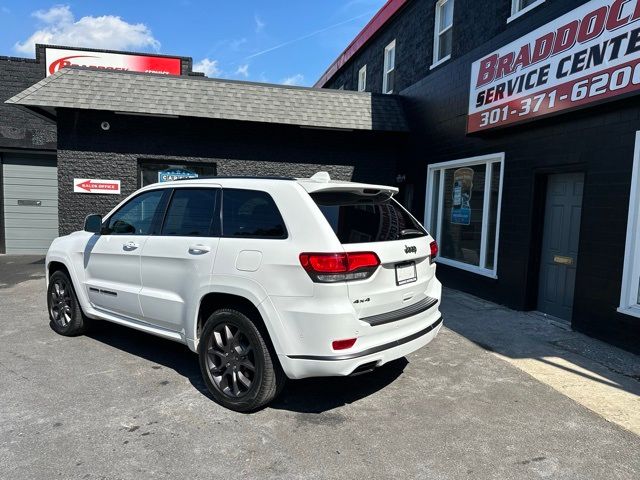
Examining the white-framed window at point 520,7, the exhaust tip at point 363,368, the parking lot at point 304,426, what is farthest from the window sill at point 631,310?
the white-framed window at point 520,7

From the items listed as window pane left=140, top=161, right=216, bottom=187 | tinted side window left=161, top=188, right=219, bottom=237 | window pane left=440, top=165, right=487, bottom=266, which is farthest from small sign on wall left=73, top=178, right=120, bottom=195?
window pane left=440, top=165, right=487, bottom=266

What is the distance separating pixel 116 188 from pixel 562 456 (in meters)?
9.56

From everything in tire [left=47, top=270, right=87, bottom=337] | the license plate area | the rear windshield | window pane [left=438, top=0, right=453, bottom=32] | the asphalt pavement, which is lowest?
the asphalt pavement

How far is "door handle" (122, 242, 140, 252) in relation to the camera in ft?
14.3

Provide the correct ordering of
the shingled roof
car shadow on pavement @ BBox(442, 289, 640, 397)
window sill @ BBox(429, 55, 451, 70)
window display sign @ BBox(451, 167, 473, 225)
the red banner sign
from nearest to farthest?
car shadow on pavement @ BBox(442, 289, 640, 397) → window display sign @ BBox(451, 167, 473, 225) → the shingled roof → window sill @ BBox(429, 55, 451, 70) → the red banner sign

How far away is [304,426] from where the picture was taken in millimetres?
3350

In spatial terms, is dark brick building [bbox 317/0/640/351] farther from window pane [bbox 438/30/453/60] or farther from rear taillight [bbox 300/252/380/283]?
rear taillight [bbox 300/252/380/283]

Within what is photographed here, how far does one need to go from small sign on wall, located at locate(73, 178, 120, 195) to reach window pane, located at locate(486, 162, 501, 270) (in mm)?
7775

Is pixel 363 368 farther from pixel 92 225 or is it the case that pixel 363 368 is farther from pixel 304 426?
pixel 92 225

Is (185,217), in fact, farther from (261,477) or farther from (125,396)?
(261,477)

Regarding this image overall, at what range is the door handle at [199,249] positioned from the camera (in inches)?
145

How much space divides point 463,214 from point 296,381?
5793mm

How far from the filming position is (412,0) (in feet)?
36.3

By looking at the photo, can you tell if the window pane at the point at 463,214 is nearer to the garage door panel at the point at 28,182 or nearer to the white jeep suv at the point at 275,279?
the white jeep suv at the point at 275,279
